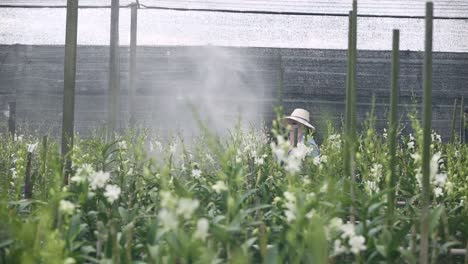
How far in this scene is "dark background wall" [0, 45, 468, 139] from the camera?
8.99 metres

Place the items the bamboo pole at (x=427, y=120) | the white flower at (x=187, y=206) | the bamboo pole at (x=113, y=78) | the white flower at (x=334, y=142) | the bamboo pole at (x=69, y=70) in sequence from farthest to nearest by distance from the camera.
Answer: the bamboo pole at (x=113, y=78) → the white flower at (x=334, y=142) → the bamboo pole at (x=69, y=70) → the bamboo pole at (x=427, y=120) → the white flower at (x=187, y=206)

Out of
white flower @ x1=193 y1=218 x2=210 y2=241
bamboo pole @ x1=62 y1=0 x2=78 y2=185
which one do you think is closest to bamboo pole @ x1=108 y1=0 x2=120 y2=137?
bamboo pole @ x1=62 y1=0 x2=78 y2=185

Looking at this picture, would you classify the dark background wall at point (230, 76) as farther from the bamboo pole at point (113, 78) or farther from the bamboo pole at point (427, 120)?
the bamboo pole at point (427, 120)

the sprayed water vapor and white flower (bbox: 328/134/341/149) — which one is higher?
the sprayed water vapor

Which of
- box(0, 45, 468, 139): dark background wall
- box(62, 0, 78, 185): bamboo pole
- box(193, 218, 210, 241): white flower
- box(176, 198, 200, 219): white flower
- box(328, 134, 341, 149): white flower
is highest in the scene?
box(0, 45, 468, 139): dark background wall

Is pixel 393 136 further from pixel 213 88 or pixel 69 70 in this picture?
pixel 213 88

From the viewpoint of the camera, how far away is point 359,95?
928 centimetres

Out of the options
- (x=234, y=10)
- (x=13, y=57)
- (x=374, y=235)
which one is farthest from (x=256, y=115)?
(x=374, y=235)

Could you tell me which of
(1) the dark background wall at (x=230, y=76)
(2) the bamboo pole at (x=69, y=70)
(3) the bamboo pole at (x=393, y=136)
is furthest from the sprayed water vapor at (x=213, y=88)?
(3) the bamboo pole at (x=393, y=136)

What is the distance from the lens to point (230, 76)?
901 cm

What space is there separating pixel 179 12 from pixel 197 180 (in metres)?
4.37

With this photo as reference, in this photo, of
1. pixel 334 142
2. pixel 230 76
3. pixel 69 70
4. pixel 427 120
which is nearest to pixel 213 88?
pixel 230 76

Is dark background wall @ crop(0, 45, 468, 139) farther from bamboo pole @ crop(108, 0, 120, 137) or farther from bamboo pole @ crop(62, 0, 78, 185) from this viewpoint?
bamboo pole @ crop(62, 0, 78, 185)

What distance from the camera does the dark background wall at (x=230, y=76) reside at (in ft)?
29.5
